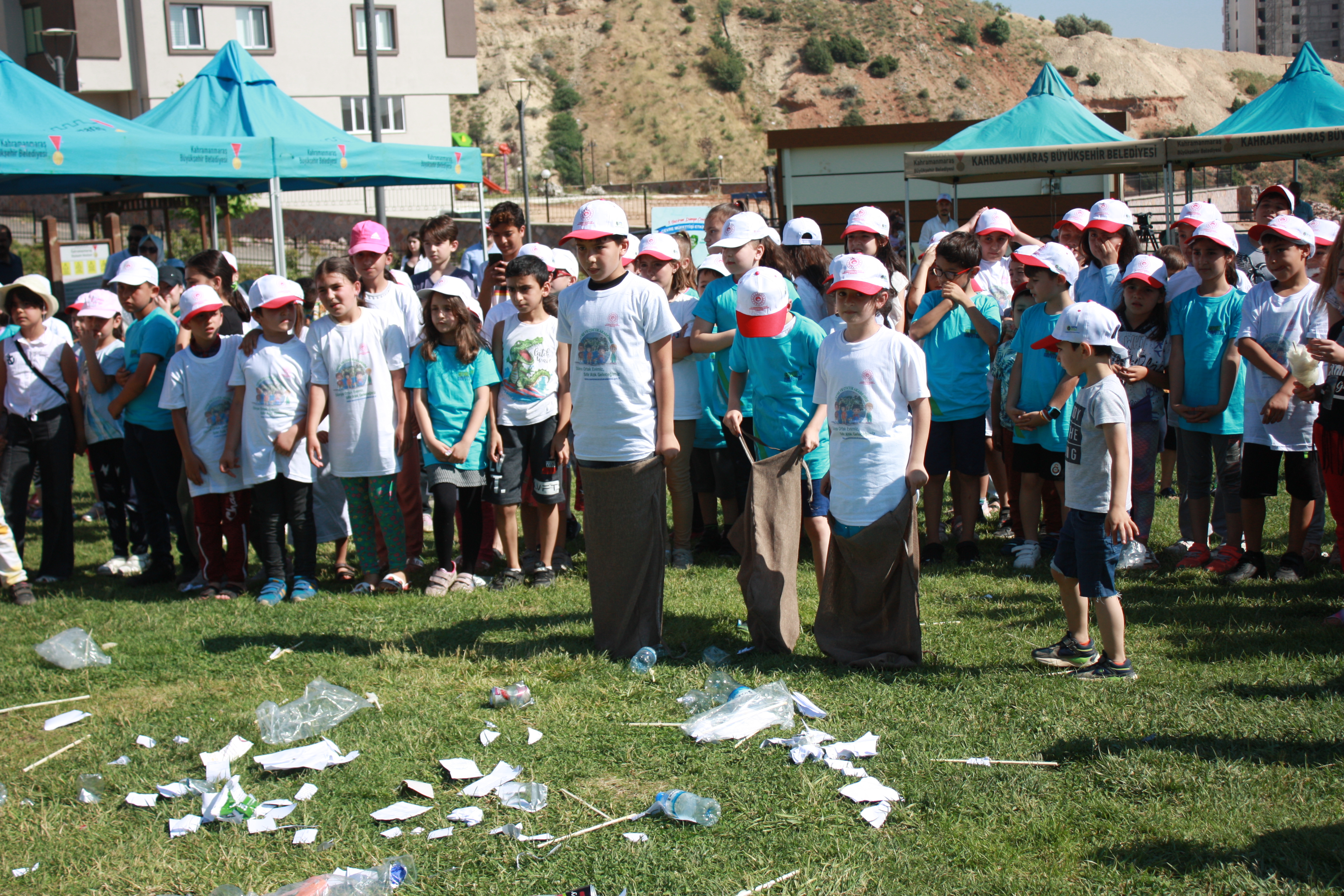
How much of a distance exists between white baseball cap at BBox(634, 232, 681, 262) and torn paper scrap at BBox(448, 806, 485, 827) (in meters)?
3.84

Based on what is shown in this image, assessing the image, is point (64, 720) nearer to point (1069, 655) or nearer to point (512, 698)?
point (512, 698)

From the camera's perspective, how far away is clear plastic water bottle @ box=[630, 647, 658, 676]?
5086 mm

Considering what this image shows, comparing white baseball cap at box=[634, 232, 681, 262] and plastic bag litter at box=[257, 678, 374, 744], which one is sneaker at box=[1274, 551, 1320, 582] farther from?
plastic bag litter at box=[257, 678, 374, 744]

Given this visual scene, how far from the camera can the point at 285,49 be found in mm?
45469

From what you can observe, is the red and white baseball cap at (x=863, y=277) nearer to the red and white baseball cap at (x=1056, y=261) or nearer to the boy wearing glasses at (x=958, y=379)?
the red and white baseball cap at (x=1056, y=261)

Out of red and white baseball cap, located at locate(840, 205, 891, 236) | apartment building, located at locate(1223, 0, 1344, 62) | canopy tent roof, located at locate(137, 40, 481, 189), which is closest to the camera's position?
red and white baseball cap, located at locate(840, 205, 891, 236)

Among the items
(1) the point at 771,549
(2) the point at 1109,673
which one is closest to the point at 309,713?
(1) the point at 771,549

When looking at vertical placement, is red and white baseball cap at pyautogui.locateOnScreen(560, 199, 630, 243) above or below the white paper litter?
above

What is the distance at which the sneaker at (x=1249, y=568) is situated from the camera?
20.4 feet

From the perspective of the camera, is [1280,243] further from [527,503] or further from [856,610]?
[527,503]

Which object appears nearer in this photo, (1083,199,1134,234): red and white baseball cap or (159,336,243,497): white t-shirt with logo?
(159,336,243,497): white t-shirt with logo

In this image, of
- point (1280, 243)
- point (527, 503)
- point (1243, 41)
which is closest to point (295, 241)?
point (527, 503)

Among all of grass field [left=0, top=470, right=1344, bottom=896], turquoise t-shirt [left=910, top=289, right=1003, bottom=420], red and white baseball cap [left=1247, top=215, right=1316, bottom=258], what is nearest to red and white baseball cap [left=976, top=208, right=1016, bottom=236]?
turquoise t-shirt [left=910, top=289, right=1003, bottom=420]

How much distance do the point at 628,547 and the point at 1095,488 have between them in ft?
6.84
